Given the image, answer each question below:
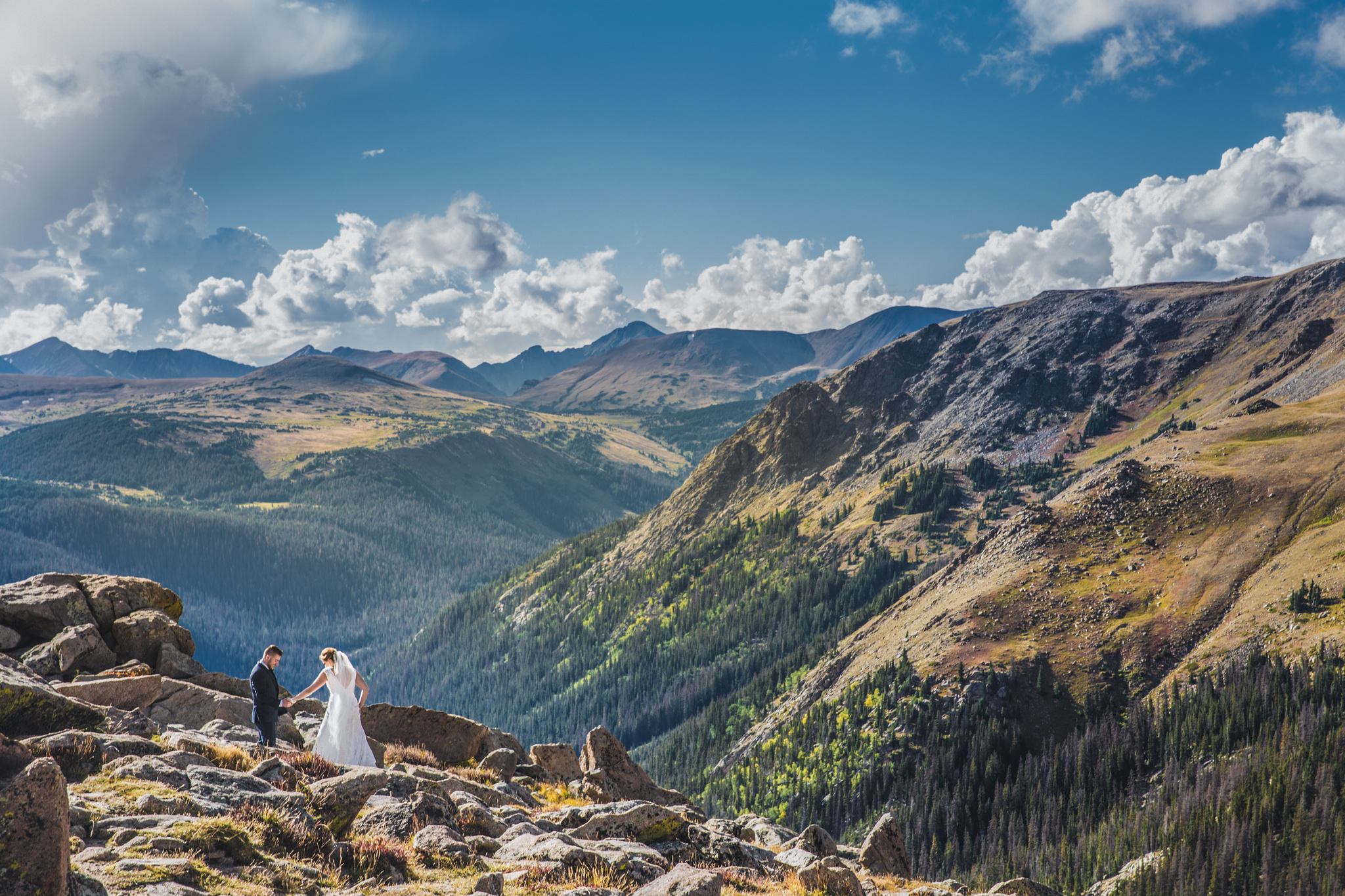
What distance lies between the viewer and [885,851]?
108 ft

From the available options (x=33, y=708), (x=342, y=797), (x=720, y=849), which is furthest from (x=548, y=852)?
(x=33, y=708)

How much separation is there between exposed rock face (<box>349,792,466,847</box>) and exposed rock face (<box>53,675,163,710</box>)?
585 inches

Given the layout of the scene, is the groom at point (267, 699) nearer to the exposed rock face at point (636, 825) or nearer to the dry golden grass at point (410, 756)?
the dry golden grass at point (410, 756)

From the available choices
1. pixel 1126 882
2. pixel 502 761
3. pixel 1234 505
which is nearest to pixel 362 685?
pixel 502 761

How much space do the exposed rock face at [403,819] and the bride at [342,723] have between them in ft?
22.5

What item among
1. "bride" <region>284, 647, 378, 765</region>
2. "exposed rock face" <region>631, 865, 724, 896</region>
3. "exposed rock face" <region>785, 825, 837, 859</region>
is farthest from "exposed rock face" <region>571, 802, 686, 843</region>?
"bride" <region>284, 647, 378, 765</region>

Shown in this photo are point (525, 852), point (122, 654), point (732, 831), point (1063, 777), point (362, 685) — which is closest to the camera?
point (525, 852)

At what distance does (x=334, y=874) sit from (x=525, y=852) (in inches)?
211

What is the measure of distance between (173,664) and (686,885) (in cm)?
Answer: 3204

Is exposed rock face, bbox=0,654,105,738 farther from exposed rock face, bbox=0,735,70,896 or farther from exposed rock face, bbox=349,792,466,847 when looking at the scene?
exposed rock face, bbox=0,735,70,896

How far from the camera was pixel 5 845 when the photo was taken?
11414 millimetres

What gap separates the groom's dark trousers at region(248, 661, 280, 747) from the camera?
92.5 ft

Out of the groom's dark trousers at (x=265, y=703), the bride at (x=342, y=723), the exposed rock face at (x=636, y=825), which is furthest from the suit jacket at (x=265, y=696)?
the exposed rock face at (x=636, y=825)

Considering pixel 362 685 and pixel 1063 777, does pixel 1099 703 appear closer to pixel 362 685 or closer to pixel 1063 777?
pixel 1063 777
